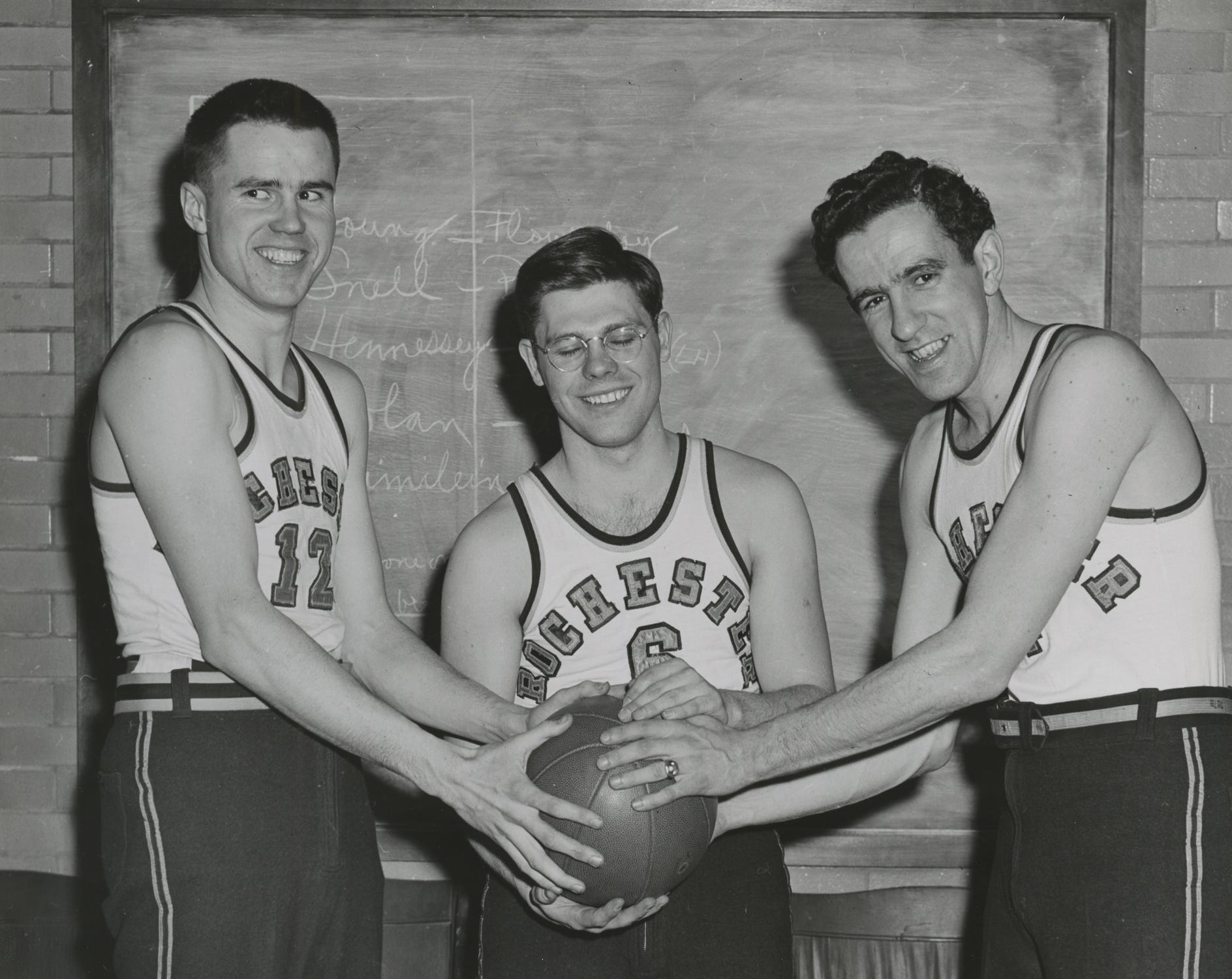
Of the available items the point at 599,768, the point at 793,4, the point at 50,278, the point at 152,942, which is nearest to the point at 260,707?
the point at 152,942

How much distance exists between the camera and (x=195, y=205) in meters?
2.33

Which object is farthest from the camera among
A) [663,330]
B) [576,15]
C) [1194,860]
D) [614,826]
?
[576,15]

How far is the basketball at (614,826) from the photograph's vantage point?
205 centimetres

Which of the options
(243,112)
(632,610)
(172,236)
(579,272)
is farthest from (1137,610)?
(172,236)

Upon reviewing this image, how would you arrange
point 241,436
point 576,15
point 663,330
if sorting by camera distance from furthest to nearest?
point 576,15 < point 663,330 < point 241,436

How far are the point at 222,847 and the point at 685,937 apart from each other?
0.85 m

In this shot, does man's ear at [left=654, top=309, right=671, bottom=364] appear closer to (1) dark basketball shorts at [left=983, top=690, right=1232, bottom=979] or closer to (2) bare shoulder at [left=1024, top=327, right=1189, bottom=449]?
(2) bare shoulder at [left=1024, top=327, right=1189, bottom=449]

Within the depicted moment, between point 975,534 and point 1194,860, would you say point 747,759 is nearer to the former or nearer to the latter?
point 975,534

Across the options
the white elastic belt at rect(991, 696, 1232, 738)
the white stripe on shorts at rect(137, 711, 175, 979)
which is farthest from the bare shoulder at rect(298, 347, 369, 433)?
the white elastic belt at rect(991, 696, 1232, 738)

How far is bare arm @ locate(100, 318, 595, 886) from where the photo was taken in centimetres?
206

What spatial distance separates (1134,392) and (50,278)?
9.37 ft

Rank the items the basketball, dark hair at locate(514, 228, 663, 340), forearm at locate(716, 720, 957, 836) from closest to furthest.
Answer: the basketball → forearm at locate(716, 720, 957, 836) → dark hair at locate(514, 228, 663, 340)

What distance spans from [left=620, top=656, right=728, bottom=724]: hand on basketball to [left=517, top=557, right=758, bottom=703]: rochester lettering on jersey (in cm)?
11

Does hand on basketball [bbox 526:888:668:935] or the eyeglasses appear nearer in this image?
hand on basketball [bbox 526:888:668:935]
